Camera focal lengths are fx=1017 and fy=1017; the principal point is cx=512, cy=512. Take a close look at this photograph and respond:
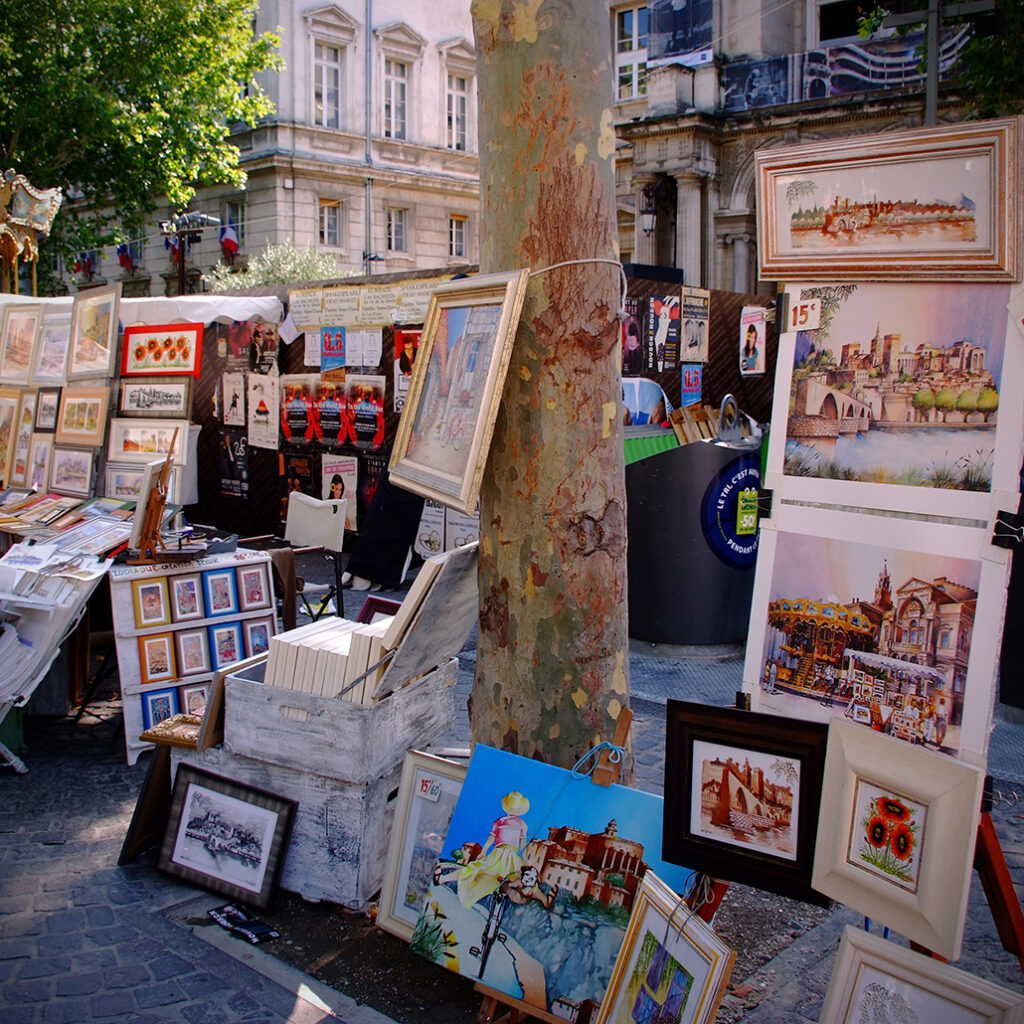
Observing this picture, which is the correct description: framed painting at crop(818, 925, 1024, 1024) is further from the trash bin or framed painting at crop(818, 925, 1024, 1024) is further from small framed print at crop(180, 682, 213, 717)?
the trash bin

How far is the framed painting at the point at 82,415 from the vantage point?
6.61 meters

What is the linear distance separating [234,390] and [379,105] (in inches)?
797

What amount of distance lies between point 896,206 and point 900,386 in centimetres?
46

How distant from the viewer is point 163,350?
6.45 metres

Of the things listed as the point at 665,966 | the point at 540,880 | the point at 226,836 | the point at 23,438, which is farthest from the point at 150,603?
the point at 665,966

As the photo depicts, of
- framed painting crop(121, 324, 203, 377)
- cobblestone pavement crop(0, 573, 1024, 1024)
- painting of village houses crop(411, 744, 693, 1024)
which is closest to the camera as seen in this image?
painting of village houses crop(411, 744, 693, 1024)

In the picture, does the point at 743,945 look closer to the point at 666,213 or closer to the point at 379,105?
the point at 666,213

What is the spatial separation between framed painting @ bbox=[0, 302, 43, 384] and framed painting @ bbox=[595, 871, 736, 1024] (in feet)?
21.3

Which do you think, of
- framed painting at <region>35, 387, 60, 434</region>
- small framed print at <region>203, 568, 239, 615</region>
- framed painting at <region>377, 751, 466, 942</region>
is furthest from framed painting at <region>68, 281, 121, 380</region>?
framed painting at <region>377, 751, 466, 942</region>

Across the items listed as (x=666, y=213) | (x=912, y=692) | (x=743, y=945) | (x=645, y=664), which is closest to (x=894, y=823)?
(x=912, y=692)

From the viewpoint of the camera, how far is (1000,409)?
2.44 m

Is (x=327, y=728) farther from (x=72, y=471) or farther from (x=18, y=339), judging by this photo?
(x=18, y=339)

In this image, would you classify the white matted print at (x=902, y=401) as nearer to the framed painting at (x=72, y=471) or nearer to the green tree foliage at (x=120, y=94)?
the framed painting at (x=72, y=471)

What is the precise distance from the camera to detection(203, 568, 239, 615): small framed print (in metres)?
5.06
